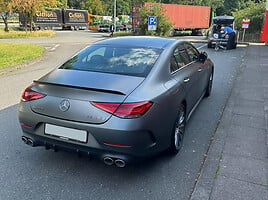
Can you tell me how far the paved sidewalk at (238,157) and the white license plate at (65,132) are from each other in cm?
131

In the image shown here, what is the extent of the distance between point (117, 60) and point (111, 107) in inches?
39.7

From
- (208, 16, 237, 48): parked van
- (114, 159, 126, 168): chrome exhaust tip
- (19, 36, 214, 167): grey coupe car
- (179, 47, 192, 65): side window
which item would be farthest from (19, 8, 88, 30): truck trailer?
(114, 159, 126, 168): chrome exhaust tip

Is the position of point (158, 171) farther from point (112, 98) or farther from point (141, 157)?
point (112, 98)

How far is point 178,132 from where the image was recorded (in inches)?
134

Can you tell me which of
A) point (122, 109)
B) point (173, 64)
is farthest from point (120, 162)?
point (173, 64)

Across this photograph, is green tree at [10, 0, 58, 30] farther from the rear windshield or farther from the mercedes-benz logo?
the mercedes-benz logo

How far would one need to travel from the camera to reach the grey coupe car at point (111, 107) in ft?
7.98

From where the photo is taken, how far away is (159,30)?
26.8m

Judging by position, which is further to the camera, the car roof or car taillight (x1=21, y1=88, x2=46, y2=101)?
the car roof

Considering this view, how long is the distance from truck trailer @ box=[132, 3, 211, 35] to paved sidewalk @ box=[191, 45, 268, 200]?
23.0m

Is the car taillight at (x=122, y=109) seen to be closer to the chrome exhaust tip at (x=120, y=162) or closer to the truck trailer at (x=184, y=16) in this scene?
the chrome exhaust tip at (x=120, y=162)

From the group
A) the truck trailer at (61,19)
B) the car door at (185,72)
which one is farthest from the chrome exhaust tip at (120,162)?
the truck trailer at (61,19)

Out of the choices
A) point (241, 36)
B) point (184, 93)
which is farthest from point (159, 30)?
point (184, 93)

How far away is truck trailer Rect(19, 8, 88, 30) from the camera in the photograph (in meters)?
38.1
